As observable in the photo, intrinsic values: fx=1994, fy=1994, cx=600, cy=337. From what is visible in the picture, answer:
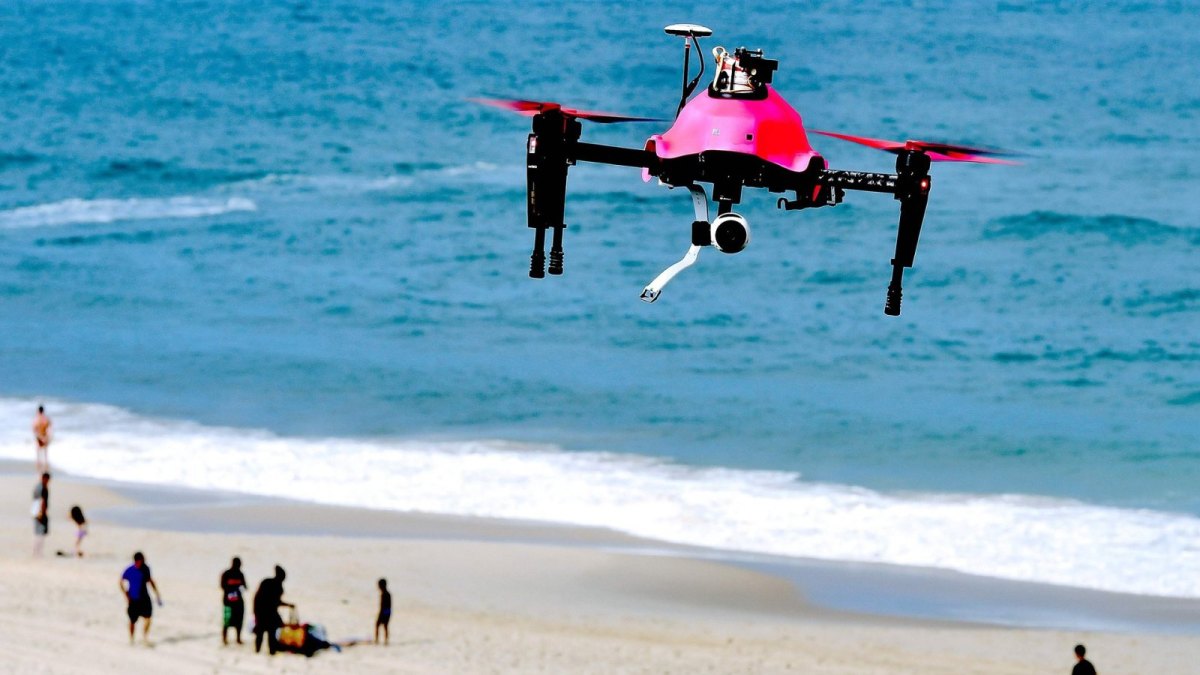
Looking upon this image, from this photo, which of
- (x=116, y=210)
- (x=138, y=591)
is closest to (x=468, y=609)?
(x=138, y=591)

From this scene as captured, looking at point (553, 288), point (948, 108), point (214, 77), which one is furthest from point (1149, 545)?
point (214, 77)

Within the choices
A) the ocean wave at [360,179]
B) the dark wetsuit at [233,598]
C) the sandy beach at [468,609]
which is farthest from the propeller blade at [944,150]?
the ocean wave at [360,179]

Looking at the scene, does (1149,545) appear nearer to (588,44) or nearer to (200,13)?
(588,44)

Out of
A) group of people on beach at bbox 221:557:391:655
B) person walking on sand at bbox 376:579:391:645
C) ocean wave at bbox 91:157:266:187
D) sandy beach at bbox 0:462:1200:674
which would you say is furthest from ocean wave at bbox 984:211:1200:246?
group of people on beach at bbox 221:557:391:655

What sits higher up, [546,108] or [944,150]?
[546,108]

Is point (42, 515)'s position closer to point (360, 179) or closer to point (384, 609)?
point (384, 609)

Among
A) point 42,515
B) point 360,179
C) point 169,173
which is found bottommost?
point 42,515
